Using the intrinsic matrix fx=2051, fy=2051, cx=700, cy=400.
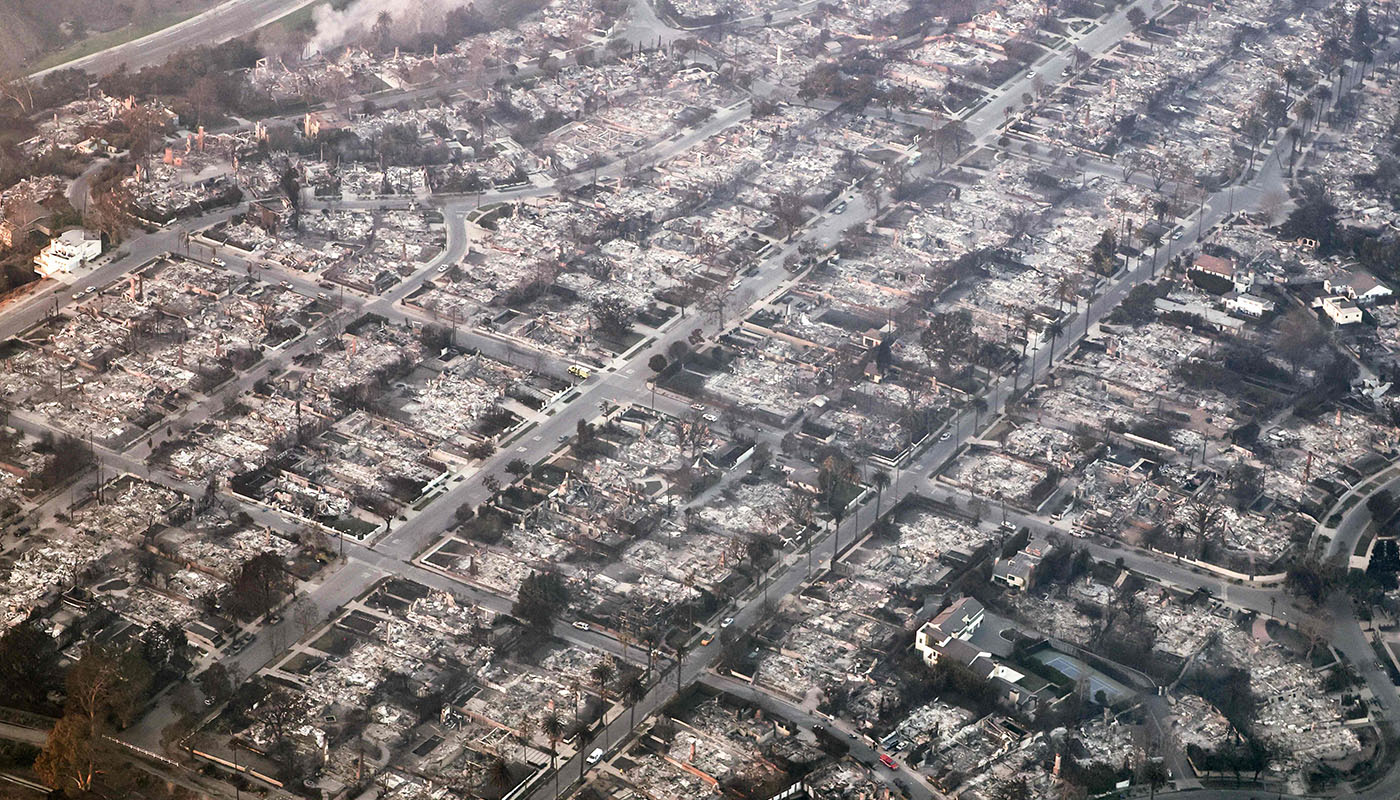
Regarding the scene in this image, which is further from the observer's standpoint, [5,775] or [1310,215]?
[1310,215]

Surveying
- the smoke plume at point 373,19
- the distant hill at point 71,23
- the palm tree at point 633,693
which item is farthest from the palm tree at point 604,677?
the distant hill at point 71,23

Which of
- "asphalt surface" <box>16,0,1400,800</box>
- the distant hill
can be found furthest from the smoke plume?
the distant hill

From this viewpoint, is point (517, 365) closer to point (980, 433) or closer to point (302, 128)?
point (980, 433)

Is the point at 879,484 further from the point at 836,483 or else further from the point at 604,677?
the point at 604,677

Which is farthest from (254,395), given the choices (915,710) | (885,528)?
(915,710)

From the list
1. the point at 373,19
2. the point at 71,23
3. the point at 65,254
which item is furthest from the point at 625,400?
the point at 71,23

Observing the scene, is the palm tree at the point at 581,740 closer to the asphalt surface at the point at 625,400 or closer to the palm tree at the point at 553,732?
the asphalt surface at the point at 625,400

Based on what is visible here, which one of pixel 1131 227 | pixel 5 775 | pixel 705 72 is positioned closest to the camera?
pixel 5 775
